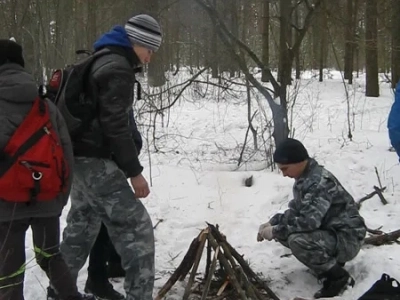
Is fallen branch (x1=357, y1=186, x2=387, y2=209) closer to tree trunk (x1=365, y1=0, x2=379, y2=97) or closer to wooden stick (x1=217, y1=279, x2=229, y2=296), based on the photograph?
wooden stick (x1=217, y1=279, x2=229, y2=296)

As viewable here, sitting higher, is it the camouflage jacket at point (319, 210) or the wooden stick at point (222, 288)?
the camouflage jacket at point (319, 210)

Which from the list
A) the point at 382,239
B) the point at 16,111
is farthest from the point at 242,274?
the point at 16,111

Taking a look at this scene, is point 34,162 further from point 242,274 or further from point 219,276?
point 219,276

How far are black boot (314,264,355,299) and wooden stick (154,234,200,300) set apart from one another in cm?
90

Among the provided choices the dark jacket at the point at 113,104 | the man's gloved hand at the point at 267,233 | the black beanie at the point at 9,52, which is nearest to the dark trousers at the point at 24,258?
the dark jacket at the point at 113,104

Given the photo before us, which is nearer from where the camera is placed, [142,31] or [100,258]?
[142,31]

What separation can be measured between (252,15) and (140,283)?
550cm

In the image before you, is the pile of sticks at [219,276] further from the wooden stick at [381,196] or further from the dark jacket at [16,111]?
the wooden stick at [381,196]

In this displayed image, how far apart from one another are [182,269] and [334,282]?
1043mm

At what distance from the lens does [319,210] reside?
3656 mm

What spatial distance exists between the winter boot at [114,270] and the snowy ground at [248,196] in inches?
4.4

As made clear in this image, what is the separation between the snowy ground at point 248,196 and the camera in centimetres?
393

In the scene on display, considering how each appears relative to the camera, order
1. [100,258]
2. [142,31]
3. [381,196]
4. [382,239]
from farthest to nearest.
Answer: [381,196] → [382,239] → [100,258] → [142,31]

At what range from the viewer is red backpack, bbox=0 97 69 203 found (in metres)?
2.59
